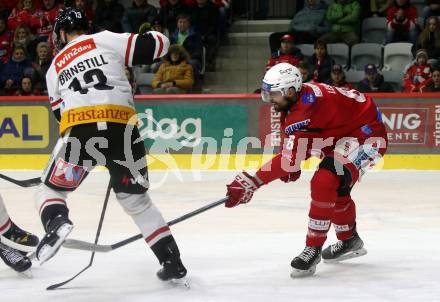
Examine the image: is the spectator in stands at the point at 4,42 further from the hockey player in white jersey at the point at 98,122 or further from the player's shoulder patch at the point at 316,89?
the player's shoulder patch at the point at 316,89

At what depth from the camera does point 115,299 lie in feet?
13.7

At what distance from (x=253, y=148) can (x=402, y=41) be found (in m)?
2.83

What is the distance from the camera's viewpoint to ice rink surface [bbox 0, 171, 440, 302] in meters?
4.28

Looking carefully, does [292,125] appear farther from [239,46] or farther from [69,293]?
[239,46]

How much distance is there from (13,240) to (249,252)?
53.0 inches

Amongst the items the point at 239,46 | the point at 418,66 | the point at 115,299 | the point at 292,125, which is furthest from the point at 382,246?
the point at 239,46

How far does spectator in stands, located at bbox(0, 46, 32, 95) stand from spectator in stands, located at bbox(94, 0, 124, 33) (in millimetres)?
1172

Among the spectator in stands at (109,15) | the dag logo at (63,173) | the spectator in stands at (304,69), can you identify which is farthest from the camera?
the spectator in stands at (109,15)

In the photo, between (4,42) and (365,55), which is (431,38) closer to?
(365,55)

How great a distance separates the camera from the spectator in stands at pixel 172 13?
36.8ft

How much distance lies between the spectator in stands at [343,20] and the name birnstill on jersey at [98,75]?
22.2 feet

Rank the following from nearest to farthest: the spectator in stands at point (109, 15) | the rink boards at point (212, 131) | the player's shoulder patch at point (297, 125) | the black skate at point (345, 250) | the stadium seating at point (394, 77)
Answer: the player's shoulder patch at point (297, 125)
the black skate at point (345, 250)
the rink boards at point (212, 131)
the stadium seating at point (394, 77)
the spectator in stands at point (109, 15)

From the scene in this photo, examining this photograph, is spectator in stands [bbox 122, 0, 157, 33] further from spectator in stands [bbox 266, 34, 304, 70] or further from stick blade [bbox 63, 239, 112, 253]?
stick blade [bbox 63, 239, 112, 253]

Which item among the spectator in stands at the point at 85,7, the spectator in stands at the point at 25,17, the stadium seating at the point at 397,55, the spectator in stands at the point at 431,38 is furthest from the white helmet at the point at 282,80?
the spectator in stands at the point at 25,17
